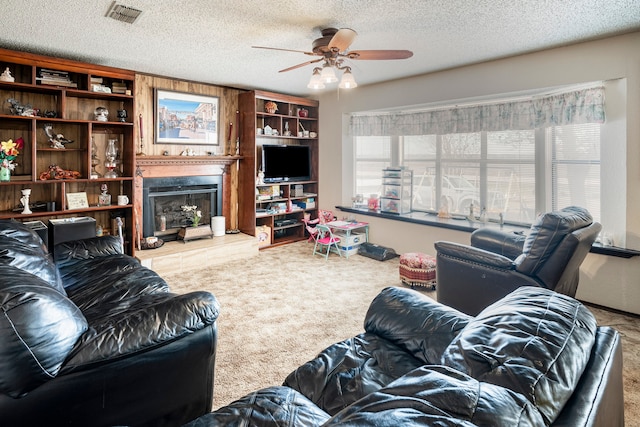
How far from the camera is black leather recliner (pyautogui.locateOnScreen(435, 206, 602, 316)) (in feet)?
7.98

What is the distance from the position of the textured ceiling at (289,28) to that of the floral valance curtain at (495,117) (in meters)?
0.55

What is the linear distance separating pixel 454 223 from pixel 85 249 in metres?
3.94

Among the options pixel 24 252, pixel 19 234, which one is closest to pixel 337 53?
pixel 24 252

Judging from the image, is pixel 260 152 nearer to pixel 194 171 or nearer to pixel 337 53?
pixel 194 171

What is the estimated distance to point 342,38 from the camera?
2754 millimetres

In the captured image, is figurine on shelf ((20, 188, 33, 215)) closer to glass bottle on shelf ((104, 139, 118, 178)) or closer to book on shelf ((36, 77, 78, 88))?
glass bottle on shelf ((104, 139, 118, 178))

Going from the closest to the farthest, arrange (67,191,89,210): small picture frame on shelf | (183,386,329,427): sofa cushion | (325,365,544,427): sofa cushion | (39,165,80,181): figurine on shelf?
(325,365,544,427): sofa cushion → (183,386,329,427): sofa cushion → (39,165,80,181): figurine on shelf → (67,191,89,210): small picture frame on shelf

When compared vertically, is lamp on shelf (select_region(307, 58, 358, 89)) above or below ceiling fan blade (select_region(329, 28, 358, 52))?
below

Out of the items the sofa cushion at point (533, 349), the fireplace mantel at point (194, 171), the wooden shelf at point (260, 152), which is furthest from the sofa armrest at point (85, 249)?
the sofa cushion at point (533, 349)

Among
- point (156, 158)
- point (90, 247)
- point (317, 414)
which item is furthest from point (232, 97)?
point (317, 414)

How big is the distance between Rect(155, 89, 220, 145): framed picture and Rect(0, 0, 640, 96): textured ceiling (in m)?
0.69

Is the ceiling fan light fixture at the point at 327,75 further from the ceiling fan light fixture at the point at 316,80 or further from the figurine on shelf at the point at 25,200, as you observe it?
the figurine on shelf at the point at 25,200

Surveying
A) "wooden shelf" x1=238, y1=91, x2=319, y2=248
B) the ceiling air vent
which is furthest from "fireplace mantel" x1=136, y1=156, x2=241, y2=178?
the ceiling air vent

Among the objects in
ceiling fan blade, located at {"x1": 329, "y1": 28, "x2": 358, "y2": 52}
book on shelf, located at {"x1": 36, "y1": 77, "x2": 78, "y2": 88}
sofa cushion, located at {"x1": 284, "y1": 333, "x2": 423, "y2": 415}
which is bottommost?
sofa cushion, located at {"x1": 284, "y1": 333, "x2": 423, "y2": 415}
